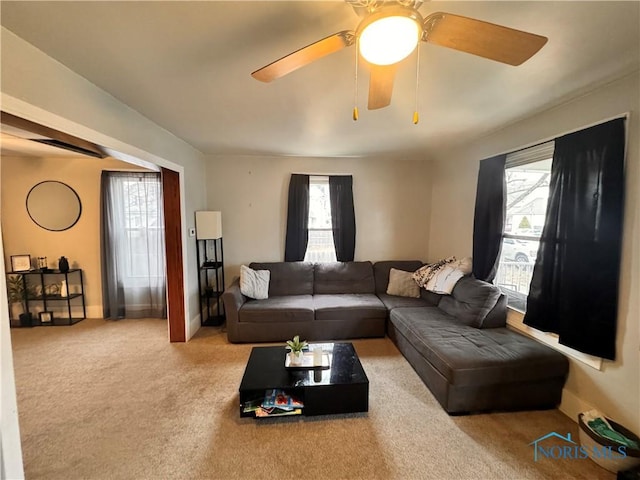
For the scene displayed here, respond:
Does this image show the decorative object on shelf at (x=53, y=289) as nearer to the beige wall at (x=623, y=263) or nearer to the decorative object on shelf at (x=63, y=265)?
the decorative object on shelf at (x=63, y=265)

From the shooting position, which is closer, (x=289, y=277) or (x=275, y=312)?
(x=275, y=312)

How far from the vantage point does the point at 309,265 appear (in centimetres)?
383

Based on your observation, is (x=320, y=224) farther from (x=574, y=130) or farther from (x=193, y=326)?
(x=574, y=130)

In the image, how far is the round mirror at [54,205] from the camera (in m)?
3.57

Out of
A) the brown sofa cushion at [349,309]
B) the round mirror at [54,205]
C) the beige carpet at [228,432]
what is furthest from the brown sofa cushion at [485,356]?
the round mirror at [54,205]

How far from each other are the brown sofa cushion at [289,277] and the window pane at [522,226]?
7.41 ft

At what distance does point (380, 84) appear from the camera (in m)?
1.33

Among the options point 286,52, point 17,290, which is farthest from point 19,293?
point 286,52

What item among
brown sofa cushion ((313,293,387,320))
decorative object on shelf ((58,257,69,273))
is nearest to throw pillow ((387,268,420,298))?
brown sofa cushion ((313,293,387,320))

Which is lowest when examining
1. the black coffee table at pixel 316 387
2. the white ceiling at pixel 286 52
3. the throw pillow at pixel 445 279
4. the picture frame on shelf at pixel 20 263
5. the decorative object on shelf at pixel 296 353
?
the black coffee table at pixel 316 387

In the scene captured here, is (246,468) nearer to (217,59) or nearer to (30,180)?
(217,59)

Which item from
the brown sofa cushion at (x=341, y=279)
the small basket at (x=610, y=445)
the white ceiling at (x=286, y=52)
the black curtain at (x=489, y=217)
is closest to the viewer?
the white ceiling at (x=286, y=52)

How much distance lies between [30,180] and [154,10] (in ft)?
13.0

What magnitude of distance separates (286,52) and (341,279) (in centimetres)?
286
